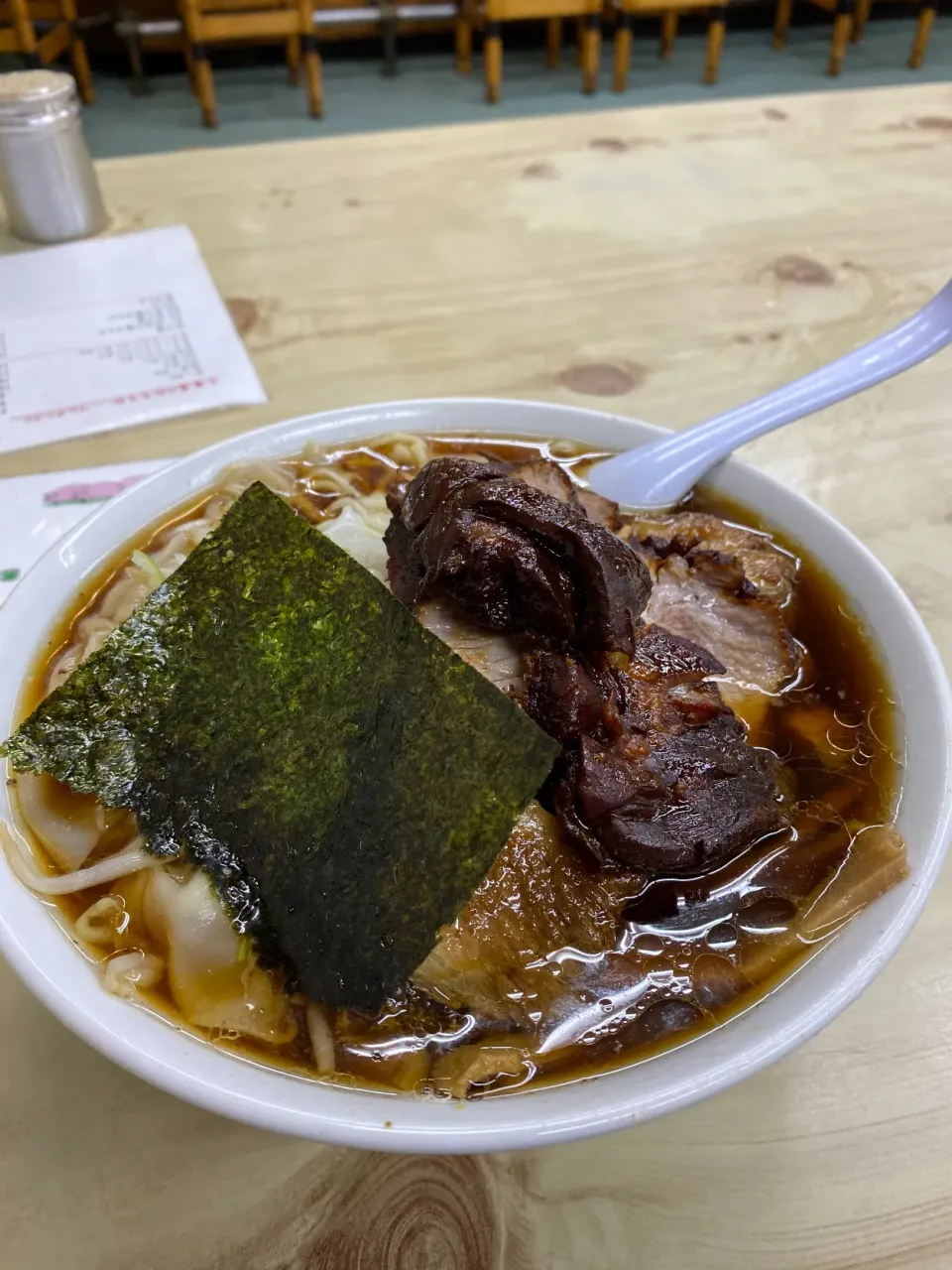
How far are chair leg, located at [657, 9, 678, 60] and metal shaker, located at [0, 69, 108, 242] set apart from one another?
15.0ft

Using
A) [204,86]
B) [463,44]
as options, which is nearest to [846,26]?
[463,44]

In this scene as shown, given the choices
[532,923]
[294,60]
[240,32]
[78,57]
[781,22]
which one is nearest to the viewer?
[532,923]

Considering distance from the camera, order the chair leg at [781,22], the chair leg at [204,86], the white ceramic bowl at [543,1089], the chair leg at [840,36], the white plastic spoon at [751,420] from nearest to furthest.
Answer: the white ceramic bowl at [543,1089] → the white plastic spoon at [751,420] → the chair leg at [204,86] → the chair leg at [840,36] → the chair leg at [781,22]

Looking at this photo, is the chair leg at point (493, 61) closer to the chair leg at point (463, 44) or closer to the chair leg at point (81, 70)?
the chair leg at point (463, 44)

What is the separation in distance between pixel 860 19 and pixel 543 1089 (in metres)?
7.03

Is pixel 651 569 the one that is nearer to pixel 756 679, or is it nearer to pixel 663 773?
pixel 756 679

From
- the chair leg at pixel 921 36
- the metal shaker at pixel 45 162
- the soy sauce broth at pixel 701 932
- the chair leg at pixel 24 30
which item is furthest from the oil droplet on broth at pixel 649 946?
the chair leg at pixel 921 36

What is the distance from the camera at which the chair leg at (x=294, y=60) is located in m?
5.39

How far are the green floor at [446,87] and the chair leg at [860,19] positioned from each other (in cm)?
10

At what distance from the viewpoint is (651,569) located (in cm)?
125

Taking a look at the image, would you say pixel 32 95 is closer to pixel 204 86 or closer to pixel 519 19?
pixel 204 86

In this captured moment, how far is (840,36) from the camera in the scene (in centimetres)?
529

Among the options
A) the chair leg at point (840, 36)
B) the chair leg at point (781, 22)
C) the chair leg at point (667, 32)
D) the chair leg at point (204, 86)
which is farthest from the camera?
the chair leg at point (781, 22)

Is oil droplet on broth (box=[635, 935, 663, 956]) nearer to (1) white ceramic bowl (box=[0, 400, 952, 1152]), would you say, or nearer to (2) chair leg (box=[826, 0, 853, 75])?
(1) white ceramic bowl (box=[0, 400, 952, 1152])
